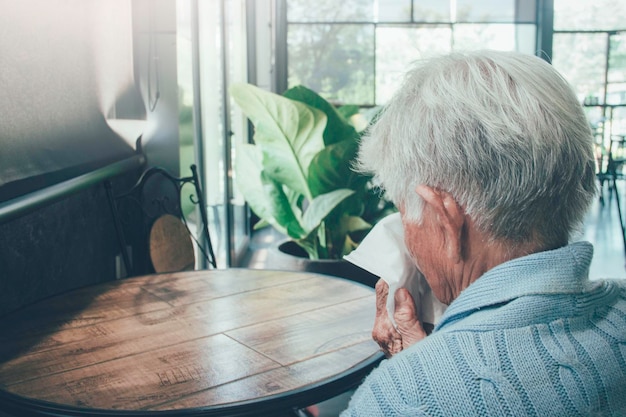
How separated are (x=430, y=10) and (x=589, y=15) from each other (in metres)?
2.77

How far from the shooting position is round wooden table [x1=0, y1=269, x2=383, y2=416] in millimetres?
1170

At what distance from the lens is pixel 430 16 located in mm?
7543

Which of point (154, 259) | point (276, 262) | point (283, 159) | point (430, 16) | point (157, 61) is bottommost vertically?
point (276, 262)

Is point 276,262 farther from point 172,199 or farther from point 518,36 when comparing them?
point 518,36

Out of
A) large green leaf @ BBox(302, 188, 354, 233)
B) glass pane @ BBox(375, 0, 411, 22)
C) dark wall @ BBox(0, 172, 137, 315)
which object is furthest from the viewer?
glass pane @ BBox(375, 0, 411, 22)

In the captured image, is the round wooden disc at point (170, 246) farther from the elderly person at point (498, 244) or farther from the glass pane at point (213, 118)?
the elderly person at point (498, 244)

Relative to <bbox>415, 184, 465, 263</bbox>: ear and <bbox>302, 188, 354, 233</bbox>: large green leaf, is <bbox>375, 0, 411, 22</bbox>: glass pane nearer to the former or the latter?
<bbox>302, 188, 354, 233</bbox>: large green leaf

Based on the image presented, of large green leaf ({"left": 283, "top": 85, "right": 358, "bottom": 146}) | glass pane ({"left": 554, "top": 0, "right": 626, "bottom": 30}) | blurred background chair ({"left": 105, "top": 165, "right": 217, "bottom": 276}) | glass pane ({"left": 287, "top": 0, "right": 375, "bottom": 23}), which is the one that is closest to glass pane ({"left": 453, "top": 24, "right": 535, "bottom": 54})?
glass pane ({"left": 287, "top": 0, "right": 375, "bottom": 23})

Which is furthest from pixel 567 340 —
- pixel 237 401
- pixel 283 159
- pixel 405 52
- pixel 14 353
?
pixel 405 52

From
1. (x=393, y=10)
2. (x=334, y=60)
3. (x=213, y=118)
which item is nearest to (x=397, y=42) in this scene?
(x=393, y=10)

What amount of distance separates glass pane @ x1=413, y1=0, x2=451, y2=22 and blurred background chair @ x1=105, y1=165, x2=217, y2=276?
5.03m

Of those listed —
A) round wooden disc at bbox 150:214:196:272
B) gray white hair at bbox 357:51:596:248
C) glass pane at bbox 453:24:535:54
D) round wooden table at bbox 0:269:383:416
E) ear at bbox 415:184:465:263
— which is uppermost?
glass pane at bbox 453:24:535:54

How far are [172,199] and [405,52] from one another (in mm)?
5177

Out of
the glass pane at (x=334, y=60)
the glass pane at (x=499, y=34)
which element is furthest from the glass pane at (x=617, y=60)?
the glass pane at (x=334, y=60)
